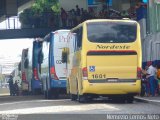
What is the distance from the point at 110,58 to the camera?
23.7 m

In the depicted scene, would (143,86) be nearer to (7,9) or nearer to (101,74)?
(101,74)

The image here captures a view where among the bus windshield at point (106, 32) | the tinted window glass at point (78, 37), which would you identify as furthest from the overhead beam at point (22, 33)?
the bus windshield at point (106, 32)

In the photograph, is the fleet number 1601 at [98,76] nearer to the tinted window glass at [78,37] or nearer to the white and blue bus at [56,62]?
the tinted window glass at [78,37]

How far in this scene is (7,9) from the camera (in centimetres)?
5912

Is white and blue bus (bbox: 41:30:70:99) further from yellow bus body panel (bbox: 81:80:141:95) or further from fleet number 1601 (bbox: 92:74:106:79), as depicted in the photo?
fleet number 1601 (bbox: 92:74:106:79)

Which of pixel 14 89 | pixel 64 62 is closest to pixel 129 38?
pixel 64 62

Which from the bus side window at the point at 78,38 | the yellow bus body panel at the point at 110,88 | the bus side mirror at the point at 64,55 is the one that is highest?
the bus side window at the point at 78,38

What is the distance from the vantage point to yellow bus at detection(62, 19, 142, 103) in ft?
77.5

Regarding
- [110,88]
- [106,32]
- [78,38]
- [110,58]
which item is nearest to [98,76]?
[110,88]

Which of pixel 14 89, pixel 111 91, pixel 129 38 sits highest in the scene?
pixel 129 38

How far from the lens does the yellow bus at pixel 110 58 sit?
77.5 ft

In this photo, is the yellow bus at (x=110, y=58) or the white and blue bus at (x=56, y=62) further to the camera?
the white and blue bus at (x=56, y=62)

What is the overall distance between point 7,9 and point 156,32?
27.5 m

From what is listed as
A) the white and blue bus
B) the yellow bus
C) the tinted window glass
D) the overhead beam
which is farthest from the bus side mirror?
the overhead beam
